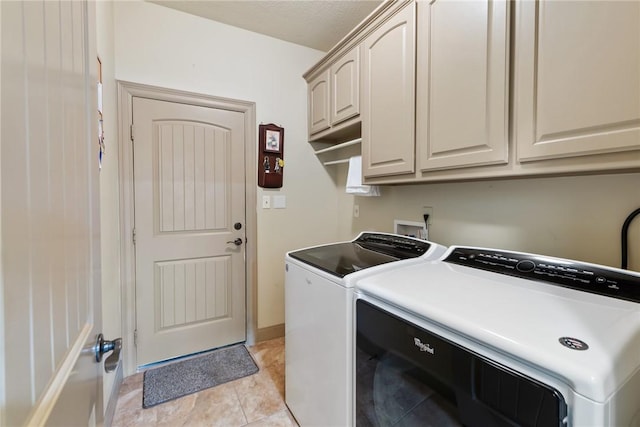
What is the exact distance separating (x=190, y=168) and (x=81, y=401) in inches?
72.9

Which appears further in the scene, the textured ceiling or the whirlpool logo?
the textured ceiling

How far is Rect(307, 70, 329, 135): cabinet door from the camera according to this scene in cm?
224

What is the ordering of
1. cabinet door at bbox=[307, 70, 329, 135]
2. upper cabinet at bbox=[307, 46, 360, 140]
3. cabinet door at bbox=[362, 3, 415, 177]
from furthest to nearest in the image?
1. cabinet door at bbox=[307, 70, 329, 135]
2. upper cabinet at bbox=[307, 46, 360, 140]
3. cabinet door at bbox=[362, 3, 415, 177]

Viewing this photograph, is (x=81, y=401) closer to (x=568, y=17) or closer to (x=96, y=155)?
(x=96, y=155)

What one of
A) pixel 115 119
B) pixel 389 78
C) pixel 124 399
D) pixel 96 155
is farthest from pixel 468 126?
pixel 124 399

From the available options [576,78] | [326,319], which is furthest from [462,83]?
[326,319]

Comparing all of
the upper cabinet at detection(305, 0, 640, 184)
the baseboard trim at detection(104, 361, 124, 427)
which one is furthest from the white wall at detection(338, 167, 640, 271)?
the baseboard trim at detection(104, 361, 124, 427)

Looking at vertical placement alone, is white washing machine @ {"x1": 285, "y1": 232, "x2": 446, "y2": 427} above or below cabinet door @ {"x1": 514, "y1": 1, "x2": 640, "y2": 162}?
below

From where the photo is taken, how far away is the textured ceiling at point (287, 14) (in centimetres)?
195

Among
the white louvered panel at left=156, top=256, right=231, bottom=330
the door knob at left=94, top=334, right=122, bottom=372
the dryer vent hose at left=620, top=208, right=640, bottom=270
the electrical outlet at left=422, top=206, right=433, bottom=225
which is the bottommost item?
the white louvered panel at left=156, top=256, right=231, bottom=330

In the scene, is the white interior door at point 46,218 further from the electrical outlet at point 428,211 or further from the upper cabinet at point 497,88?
the electrical outlet at point 428,211

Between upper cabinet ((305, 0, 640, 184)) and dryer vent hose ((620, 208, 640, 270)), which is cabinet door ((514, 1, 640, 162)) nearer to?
upper cabinet ((305, 0, 640, 184))

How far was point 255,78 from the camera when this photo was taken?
2.34 meters

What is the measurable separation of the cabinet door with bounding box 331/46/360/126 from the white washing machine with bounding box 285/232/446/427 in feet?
3.16
